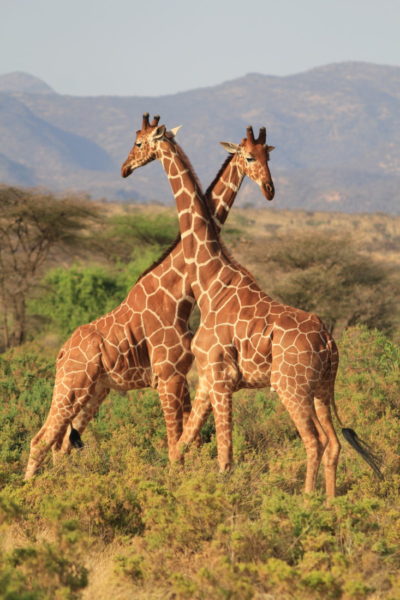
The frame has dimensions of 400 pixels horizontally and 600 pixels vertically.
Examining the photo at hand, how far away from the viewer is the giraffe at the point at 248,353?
7746 millimetres

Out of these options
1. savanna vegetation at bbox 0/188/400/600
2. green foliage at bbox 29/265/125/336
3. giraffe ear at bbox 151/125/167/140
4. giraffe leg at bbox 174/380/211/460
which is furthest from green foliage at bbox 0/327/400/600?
green foliage at bbox 29/265/125/336

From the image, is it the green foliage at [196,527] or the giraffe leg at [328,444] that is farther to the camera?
the giraffe leg at [328,444]

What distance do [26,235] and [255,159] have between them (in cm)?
2157

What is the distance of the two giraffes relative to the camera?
7855 mm

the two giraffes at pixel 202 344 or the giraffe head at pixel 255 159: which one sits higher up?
the giraffe head at pixel 255 159

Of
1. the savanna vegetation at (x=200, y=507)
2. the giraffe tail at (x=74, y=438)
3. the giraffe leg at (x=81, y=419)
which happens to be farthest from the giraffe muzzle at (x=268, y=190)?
the giraffe tail at (x=74, y=438)

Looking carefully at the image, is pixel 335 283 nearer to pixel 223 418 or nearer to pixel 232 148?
pixel 232 148

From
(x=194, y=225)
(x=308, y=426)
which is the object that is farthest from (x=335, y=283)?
(x=308, y=426)

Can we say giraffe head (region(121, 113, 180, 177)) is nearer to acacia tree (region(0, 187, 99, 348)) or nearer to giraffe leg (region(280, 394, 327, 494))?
giraffe leg (region(280, 394, 327, 494))

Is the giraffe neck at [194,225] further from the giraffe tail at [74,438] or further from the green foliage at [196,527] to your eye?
the giraffe tail at [74,438]

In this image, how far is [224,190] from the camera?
28.6ft

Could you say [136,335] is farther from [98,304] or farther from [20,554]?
[98,304]

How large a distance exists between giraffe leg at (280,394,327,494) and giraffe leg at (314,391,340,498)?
159 millimetres

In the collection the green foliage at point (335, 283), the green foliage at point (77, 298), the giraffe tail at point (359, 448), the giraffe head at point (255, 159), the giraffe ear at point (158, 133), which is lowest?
the green foliage at point (77, 298)
